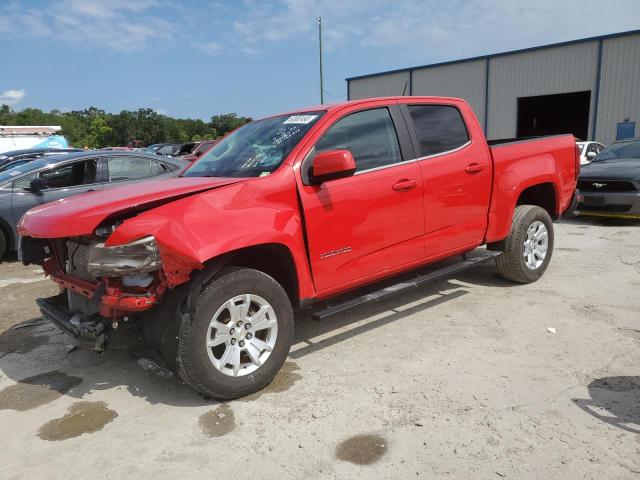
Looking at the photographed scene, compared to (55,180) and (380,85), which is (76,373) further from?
(380,85)

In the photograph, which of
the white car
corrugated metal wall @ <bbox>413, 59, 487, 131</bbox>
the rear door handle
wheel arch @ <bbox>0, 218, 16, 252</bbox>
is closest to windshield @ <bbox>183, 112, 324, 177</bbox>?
the rear door handle

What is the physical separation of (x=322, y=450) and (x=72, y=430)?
1520mm

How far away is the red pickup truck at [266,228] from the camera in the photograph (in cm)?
294

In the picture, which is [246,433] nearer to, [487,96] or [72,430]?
[72,430]

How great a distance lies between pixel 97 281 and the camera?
3252 mm

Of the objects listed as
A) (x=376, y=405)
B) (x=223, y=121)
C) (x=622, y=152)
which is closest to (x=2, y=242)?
(x=376, y=405)

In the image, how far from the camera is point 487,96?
24000mm

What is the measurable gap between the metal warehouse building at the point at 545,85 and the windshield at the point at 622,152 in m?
8.22

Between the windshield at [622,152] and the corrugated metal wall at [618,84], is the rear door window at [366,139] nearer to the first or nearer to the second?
the windshield at [622,152]

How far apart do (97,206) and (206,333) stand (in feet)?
3.37

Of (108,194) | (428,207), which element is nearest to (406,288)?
(428,207)

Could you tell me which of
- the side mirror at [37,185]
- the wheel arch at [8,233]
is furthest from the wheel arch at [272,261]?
the wheel arch at [8,233]

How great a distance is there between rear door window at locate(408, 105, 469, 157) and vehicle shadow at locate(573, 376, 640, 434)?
2.19m

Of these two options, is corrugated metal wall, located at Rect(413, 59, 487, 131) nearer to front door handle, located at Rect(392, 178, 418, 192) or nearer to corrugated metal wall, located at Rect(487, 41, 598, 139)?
corrugated metal wall, located at Rect(487, 41, 598, 139)
